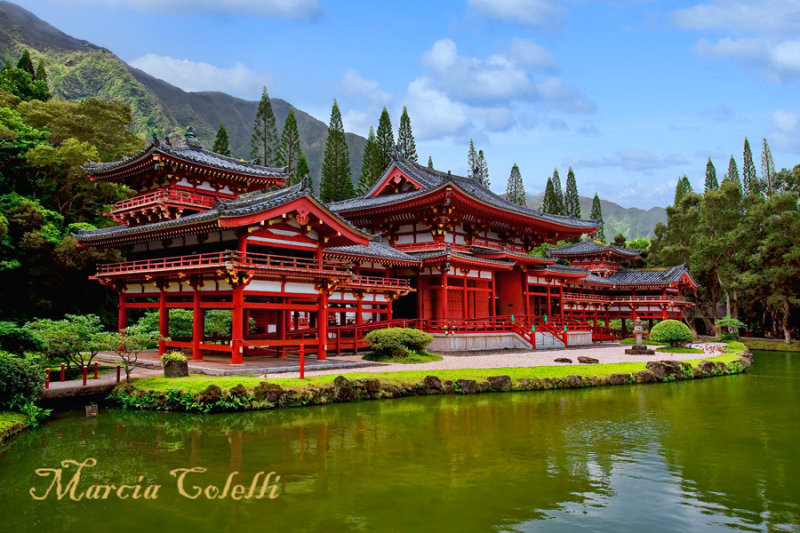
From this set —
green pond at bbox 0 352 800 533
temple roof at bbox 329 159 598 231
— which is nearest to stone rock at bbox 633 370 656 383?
green pond at bbox 0 352 800 533

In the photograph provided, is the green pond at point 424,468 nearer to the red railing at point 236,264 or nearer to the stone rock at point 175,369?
the stone rock at point 175,369

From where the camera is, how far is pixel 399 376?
20.7 metres

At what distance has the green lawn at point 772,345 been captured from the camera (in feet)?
156

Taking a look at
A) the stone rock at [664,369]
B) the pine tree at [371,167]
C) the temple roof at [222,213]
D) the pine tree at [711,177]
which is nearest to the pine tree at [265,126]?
the pine tree at [371,167]

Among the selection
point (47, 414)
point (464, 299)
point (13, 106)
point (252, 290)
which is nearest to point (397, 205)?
point (464, 299)

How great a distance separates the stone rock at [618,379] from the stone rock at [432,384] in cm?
806

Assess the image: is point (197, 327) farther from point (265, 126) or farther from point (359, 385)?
point (265, 126)

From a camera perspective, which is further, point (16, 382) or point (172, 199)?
point (172, 199)

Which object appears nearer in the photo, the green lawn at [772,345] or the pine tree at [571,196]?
the green lawn at [772,345]

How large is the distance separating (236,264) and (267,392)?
545 centimetres

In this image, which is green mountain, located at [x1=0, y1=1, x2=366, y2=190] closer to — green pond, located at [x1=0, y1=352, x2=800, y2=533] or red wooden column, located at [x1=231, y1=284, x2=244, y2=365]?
red wooden column, located at [x1=231, y1=284, x2=244, y2=365]

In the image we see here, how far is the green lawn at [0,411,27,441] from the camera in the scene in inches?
528

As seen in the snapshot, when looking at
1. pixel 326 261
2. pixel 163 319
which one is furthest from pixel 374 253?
pixel 163 319

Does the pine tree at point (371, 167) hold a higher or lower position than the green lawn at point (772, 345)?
higher
